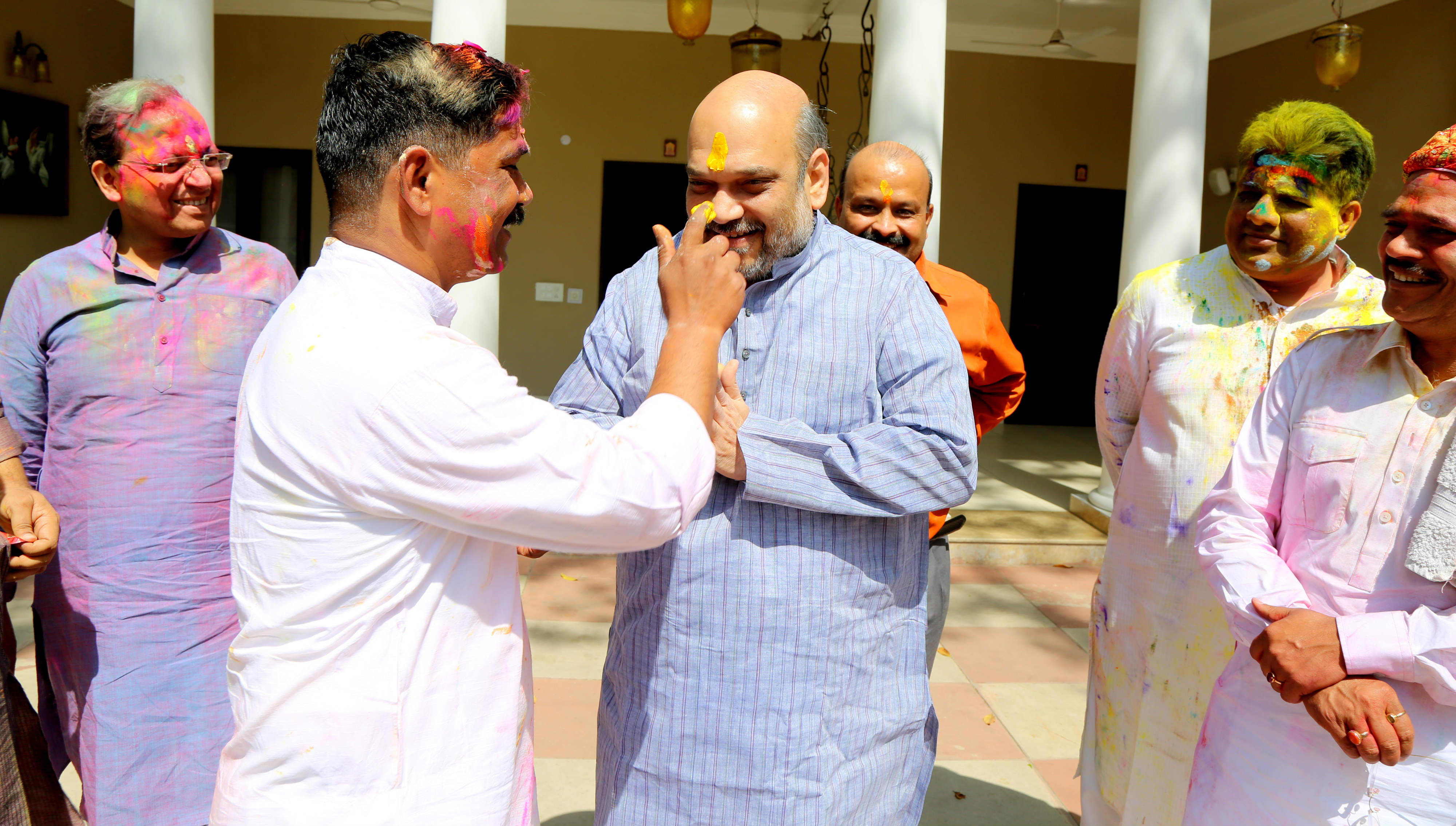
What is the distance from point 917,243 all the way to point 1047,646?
8.17 feet

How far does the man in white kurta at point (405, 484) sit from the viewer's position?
4.00 feet

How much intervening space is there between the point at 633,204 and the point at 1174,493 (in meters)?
8.25

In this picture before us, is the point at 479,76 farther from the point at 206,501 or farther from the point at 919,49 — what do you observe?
the point at 919,49

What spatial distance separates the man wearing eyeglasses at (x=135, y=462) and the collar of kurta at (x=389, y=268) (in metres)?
1.28

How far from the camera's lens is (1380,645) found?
152 cm

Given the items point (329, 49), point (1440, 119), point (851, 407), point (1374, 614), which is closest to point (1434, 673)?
point (1374, 614)

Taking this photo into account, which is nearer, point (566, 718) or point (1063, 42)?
point (566, 718)

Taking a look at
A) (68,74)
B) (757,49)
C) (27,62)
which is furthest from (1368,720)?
(68,74)

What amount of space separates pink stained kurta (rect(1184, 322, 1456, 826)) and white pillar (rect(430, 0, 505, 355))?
3857 millimetres

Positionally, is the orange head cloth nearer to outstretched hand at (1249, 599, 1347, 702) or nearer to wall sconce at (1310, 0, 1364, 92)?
outstretched hand at (1249, 599, 1347, 702)

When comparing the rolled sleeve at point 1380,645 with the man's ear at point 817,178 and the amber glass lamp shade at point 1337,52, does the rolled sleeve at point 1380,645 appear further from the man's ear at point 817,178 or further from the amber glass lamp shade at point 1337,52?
the amber glass lamp shade at point 1337,52

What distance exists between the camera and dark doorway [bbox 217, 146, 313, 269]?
32.4 ft

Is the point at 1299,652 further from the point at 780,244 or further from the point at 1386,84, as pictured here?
the point at 1386,84

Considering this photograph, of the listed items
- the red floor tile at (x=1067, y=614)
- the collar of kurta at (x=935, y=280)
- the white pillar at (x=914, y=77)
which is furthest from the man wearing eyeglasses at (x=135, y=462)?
the red floor tile at (x=1067, y=614)
